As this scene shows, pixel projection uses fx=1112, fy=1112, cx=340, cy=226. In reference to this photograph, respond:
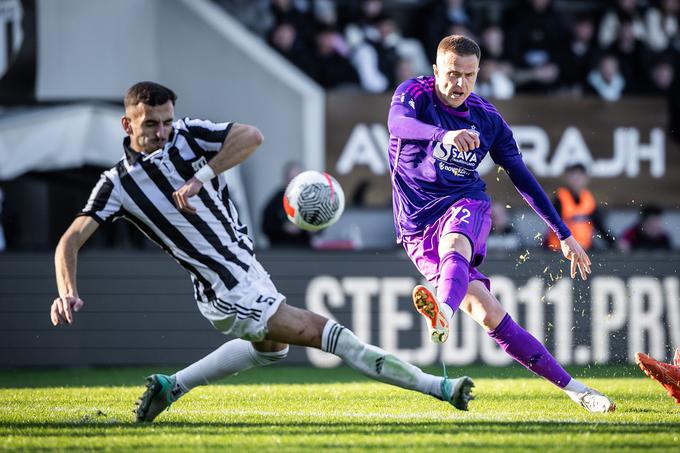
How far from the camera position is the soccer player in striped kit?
628cm

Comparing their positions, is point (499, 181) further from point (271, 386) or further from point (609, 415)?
point (609, 415)

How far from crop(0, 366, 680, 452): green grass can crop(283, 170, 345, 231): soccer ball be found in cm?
123

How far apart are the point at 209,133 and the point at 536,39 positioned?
10.6m

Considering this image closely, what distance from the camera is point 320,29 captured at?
51.0 feet

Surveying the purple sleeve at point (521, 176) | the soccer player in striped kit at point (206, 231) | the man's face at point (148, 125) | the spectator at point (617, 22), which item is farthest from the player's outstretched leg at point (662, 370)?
the spectator at point (617, 22)

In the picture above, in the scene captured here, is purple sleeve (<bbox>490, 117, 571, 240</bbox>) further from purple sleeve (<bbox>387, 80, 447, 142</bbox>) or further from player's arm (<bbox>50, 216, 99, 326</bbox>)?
player's arm (<bbox>50, 216, 99, 326</bbox>)

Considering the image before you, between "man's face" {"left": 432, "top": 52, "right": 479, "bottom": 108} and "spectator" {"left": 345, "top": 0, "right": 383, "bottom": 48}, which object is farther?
"spectator" {"left": 345, "top": 0, "right": 383, "bottom": 48}

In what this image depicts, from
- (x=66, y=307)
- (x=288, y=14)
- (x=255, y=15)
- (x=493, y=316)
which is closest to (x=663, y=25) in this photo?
(x=288, y=14)

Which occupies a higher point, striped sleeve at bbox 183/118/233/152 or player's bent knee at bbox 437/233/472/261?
striped sleeve at bbox 183/118/233/152

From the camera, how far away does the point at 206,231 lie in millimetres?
6379

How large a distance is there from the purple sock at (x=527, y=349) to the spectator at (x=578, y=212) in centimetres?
542

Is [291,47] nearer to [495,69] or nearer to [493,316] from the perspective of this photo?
[495,69]

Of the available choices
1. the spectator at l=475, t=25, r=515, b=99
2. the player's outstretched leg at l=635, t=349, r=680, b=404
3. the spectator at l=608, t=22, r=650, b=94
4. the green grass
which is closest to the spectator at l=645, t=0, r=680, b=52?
the spectator at l=608, t=22, r=650, b=94

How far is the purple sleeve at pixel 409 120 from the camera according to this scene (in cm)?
662
